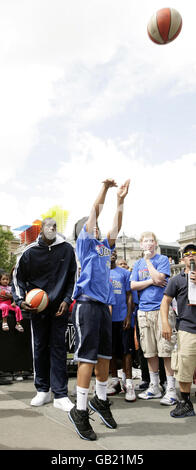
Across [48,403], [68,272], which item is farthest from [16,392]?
[68,272]

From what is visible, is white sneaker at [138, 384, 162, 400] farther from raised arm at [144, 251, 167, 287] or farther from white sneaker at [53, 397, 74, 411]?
raised arm at [144, 251, 167, 287]

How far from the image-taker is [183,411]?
4605mm

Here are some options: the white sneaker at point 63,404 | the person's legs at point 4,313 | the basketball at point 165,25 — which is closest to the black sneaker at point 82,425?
the white sneaker at point 63,404

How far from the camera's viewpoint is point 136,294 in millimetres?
6289

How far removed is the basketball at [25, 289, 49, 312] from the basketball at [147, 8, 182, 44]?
5389 mm

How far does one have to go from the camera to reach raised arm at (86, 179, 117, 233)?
405 centimetres

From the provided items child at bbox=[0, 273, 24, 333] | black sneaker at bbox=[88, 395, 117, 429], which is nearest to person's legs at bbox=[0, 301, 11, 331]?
child at bbox=[0, 273, 24, 333]

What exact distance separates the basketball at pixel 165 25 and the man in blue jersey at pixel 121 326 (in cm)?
435

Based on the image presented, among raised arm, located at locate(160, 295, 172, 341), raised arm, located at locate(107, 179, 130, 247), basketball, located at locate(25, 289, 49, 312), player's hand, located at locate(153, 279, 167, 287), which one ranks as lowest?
raised arm, located at locate(160, 295, 172, 341)

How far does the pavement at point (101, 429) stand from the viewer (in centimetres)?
348

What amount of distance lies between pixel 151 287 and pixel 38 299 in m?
1.59

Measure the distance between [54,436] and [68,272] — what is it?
6.45ft

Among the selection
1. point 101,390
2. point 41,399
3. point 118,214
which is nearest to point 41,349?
point 41,399
